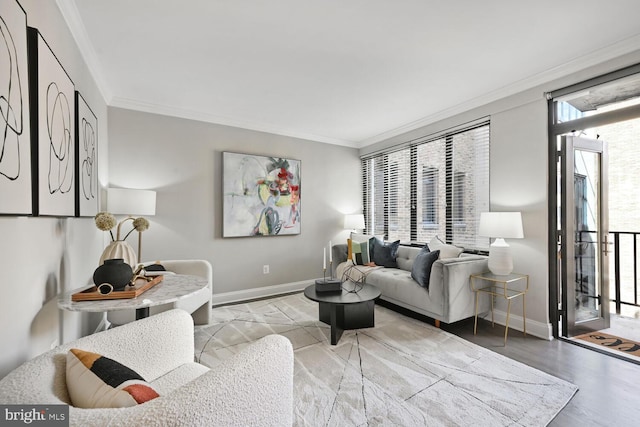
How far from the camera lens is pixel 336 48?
2309 millimetres

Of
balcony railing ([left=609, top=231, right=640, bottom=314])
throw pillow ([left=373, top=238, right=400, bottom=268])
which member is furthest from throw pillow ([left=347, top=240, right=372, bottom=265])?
balcony railing ([left=609, top=231, right=640, bottom=314])

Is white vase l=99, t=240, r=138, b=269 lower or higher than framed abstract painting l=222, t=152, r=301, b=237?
lower

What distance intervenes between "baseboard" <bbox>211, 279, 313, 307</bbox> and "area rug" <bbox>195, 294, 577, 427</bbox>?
0.71m

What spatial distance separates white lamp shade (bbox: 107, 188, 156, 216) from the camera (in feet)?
9.25

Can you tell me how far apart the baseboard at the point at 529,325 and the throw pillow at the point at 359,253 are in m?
1.52

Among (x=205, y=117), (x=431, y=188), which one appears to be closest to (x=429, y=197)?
(x=431, y=188)

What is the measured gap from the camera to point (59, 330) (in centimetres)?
172

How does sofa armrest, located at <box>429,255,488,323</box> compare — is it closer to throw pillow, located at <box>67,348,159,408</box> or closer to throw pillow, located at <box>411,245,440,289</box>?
throw pillow, located at <box>411,245,440,289</box>

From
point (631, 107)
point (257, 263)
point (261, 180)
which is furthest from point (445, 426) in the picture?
point (261, 180)

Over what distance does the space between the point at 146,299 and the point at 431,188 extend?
3569 mm

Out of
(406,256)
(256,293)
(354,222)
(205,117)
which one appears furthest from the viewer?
(354,222)

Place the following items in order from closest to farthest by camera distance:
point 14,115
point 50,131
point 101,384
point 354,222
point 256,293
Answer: point 101,384
point 14,115
point 50,131
point 256,293
point 354,222

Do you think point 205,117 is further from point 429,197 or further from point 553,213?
point 553,213

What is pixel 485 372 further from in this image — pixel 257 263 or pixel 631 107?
pixel 257 263
